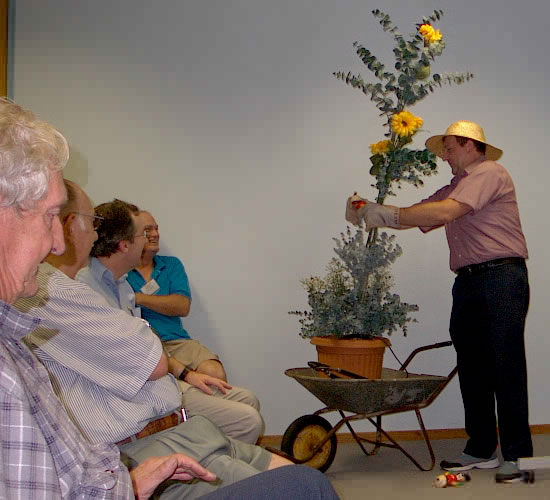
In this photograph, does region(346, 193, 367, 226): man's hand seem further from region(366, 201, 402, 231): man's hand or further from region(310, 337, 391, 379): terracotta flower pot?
region(310, 337, 391, 379): terracotta flower pot

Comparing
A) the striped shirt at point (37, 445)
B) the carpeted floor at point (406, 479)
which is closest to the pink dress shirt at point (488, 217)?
the carpeted floor at point (406, 479)

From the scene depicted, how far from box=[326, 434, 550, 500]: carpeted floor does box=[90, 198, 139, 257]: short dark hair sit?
1601 mm

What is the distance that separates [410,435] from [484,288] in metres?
1.35

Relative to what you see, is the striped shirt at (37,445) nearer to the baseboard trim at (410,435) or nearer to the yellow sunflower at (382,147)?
the yellow sunflower at (382,147)

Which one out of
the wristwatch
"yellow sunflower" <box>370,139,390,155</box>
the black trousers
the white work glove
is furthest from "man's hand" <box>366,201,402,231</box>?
the wristwatch

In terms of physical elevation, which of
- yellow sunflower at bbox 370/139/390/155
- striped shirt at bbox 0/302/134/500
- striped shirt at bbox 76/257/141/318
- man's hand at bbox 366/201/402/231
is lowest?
striped shirt at bbox 0/302/134/500

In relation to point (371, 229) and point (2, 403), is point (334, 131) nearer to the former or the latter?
point (371, 229)

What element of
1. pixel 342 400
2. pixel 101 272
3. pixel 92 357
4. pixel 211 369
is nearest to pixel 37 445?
pixel 92 357

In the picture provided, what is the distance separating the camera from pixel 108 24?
14.3 ft

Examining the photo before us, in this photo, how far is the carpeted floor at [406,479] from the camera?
10.9ft

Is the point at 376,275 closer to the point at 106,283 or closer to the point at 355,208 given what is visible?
the point at 355,208

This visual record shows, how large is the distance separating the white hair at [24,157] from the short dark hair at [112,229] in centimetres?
157

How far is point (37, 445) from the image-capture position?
0.93 metres

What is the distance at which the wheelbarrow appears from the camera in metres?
3.39
